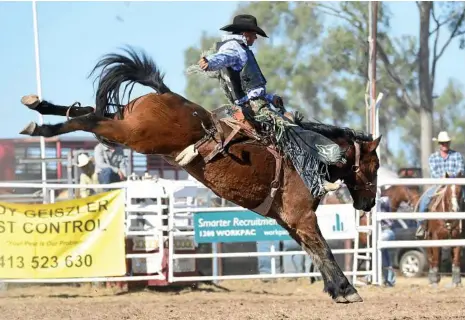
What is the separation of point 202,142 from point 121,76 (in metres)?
0.85

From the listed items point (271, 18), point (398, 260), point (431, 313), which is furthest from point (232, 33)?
point (271, 18)

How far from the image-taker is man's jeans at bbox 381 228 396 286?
1196 centimetres

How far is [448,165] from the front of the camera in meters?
12.5

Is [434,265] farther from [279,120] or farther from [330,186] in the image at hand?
[279,120]

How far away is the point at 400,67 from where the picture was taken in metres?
33.4

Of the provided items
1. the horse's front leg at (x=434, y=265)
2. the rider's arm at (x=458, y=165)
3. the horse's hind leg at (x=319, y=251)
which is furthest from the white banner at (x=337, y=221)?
the horse's hind leg at (x=319, y=251)

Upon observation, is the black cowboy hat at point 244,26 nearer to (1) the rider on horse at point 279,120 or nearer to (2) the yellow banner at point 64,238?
(1) the rider on horse at point 279,120

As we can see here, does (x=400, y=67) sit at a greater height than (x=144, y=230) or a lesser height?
greater

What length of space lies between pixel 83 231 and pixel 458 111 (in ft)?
151

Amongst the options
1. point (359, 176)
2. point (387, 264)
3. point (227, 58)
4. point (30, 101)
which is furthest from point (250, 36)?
point (387, 264)

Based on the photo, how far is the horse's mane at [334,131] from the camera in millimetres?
7785

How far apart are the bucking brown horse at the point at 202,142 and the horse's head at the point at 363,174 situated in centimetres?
23

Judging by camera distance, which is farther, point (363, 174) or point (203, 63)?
point (363, 174)

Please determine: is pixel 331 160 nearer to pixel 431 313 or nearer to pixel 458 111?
pixel 431 313
